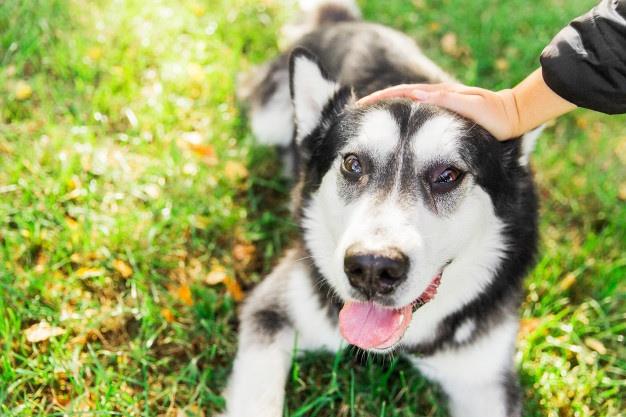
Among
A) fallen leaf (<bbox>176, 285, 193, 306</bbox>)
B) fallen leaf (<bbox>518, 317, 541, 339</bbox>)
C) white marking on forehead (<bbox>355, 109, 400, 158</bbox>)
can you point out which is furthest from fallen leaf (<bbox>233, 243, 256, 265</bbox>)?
fallen leaf (<bbox>518, 317, 541, 339</bbox>)

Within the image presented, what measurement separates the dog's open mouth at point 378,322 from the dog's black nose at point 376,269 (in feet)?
0.87

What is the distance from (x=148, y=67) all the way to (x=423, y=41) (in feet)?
8.37

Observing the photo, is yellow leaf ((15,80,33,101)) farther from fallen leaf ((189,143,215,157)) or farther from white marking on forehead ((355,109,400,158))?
white marking on forehead ((355,109,400,158))

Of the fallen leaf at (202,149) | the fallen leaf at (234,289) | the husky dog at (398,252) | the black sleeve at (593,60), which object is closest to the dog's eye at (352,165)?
the husky dog at (398,252)

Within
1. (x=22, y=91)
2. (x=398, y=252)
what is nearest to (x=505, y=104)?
(x=398, y=252)

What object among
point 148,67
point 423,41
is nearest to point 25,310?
point 148,67

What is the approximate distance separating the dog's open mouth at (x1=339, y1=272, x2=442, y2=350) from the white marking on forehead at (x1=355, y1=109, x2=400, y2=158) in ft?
2.05

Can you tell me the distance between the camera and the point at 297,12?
552 cm

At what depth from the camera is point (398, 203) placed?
2.60 m

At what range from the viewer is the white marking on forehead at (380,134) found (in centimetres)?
282

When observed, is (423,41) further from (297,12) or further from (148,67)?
(148,67)

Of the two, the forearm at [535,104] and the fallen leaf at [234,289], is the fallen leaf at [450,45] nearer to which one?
the forearm at [535,104]

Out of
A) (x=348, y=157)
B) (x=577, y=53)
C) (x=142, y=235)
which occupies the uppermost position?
(x=577, y=53)

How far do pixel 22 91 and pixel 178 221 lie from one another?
5.28 feet
